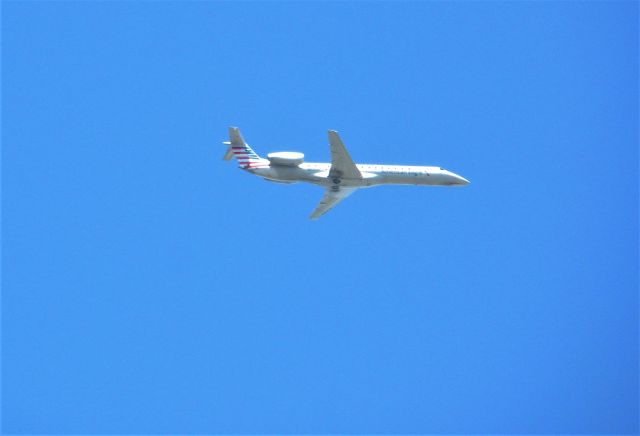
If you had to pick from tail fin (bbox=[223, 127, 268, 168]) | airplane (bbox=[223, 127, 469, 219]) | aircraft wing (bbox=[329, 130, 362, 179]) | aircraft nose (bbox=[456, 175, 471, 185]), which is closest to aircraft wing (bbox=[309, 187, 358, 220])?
airplane (bbox=[223, 127, 469, 219])

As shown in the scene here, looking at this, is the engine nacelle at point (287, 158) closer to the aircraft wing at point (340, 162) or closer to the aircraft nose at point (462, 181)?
the aircraft wing at point (340, 162)

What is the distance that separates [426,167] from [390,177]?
2999 millimetres

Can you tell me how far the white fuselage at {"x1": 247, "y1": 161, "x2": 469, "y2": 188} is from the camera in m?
60.1

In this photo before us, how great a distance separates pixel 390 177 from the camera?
61.1 meters

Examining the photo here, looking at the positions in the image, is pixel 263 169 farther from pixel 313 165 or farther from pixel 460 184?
pixel 460 184

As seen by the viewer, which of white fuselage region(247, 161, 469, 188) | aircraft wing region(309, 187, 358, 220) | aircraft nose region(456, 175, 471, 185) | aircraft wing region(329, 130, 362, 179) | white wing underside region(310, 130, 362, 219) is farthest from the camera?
aircraft nose region(456, 175, 471, 185)

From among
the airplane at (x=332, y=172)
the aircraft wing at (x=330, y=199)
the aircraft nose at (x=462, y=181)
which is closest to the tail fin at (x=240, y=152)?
the airplane at (x=332, y=172)

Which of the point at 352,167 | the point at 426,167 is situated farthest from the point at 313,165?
the point at 426,167

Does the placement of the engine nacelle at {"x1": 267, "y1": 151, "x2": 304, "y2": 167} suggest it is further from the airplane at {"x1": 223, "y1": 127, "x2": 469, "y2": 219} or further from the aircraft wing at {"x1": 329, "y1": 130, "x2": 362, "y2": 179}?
the aircraft wing at {"x1": 329, "y1": 130, "x2": 362, "y2": 179}

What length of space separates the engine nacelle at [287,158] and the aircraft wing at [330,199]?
2.93m

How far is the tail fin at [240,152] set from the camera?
201 ft

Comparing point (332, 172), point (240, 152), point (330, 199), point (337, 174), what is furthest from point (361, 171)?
point (240, 152)

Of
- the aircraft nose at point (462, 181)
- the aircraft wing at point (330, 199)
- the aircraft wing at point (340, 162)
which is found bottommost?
the aircraft wing at point (330, 199)

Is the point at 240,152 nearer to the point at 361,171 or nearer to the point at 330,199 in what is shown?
the point at 330,199
